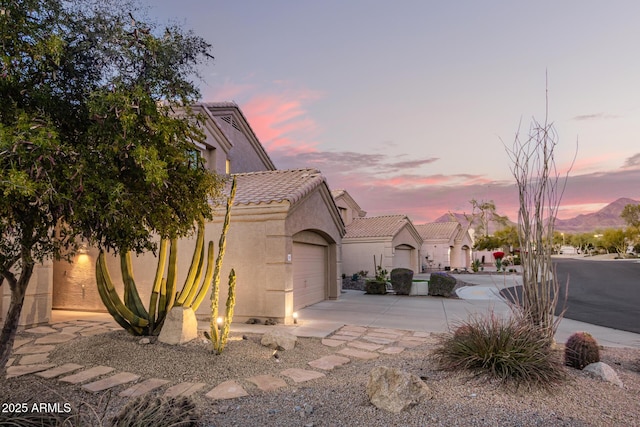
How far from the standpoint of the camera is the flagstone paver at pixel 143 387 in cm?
513

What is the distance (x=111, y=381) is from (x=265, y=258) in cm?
543

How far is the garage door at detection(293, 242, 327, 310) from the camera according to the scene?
12.6m

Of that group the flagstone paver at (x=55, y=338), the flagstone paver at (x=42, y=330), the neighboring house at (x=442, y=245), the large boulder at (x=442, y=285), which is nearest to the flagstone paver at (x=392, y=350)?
the flagstone paver at (x=55, y=338)

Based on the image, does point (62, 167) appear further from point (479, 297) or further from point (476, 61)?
point (479, 297)

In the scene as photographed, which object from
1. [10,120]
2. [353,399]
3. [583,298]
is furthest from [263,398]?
[583,298]

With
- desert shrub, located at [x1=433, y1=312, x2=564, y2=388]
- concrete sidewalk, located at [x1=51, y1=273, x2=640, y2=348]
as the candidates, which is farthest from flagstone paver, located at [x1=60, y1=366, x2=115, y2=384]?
desert shrub, located at [x1=433, y1=312, x2=564, y2=388]

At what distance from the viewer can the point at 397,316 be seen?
38.1 feet

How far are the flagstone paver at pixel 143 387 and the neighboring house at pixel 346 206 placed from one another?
72.6 feet

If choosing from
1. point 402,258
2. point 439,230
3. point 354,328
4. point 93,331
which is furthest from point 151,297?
point 439,230

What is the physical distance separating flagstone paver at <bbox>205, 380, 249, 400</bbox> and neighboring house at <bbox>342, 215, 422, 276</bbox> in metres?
20.6

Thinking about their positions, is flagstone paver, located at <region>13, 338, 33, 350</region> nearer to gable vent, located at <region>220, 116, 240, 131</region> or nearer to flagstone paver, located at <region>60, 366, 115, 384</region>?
flagstone paver, located at <region>60, 366, 115, 384</region>

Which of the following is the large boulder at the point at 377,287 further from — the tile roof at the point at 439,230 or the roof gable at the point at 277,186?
the tile roof at the point at 439,230

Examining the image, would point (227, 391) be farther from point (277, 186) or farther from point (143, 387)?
point (277, 186)

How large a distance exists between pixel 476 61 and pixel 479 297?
10.1m
